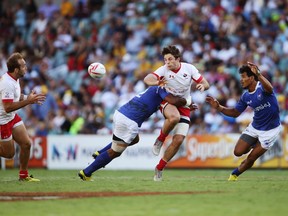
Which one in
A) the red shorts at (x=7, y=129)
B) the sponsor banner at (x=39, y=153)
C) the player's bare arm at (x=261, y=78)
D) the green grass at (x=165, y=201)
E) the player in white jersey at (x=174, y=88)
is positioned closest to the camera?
the green grass at (x=165, y=201)

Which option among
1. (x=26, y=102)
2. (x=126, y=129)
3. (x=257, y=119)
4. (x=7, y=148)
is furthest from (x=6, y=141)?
(x=257, y=119)

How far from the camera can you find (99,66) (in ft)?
51.7

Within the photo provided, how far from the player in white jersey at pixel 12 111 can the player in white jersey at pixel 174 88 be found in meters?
2.57

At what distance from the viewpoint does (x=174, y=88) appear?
49.8 feet

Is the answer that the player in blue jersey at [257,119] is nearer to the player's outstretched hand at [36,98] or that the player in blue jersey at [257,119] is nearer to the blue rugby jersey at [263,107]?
the blue rugby jersey at [263,107]

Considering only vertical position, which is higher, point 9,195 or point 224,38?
point 224,38

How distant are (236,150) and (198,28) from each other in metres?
12.2

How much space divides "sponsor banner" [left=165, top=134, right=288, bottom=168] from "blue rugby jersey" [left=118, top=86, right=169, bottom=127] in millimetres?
8699

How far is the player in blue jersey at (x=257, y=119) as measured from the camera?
15523 millimetres

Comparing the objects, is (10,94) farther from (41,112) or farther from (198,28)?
(198,28)

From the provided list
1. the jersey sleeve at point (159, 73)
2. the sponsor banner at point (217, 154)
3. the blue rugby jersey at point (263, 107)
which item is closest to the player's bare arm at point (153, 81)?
the jersey sleeve at point (159, 73)

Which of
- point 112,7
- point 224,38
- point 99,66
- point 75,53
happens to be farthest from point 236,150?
point 112,7

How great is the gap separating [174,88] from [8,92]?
3.21m

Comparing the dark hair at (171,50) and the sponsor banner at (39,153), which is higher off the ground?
the dark hair at (171,50)
